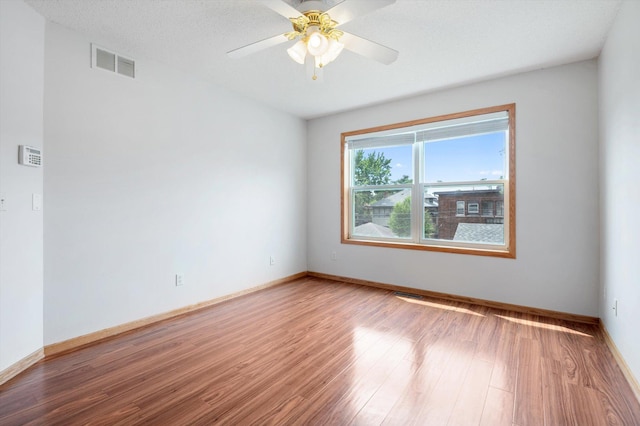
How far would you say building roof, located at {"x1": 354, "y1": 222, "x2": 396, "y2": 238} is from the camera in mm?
4379

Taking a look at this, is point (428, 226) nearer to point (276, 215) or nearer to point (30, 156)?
point (276, 215)

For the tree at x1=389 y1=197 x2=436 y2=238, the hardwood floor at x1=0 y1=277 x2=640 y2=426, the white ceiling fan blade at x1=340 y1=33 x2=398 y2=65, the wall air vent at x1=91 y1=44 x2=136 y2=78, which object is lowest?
the hardwood floor at x1=0 y1=277 x2=640 y2=426

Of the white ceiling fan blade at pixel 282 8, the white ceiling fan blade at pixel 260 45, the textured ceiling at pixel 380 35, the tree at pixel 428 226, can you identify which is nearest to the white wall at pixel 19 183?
the textured ceiling at pixel 380 35

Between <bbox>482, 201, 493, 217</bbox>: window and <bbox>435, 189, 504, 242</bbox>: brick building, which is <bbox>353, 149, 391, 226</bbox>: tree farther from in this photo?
<bbox>482, 201, 493, 217</bbox>: window

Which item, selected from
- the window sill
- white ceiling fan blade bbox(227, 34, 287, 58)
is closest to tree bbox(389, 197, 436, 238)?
the window sill

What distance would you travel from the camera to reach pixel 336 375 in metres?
2.04

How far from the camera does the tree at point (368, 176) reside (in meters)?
4.42

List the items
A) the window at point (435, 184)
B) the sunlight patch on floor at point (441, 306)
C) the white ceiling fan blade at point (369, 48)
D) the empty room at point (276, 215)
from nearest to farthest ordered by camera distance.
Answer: the empty room at point (276, 215)
the white ceiling fan blade at point (369, 48)
the sunlight patch on floor at point (441, 306)
the window at point (435, 184)

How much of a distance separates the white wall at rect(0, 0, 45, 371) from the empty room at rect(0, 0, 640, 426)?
0.01 meters

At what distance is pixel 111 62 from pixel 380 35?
240cm

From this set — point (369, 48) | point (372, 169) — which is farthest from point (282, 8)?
point (372, 169)

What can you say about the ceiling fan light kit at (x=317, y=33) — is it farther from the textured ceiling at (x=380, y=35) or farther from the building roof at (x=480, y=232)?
the building roof at (x=480, y=232)

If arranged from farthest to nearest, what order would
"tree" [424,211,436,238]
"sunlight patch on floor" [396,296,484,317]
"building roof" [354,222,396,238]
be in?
1. "building roof" [354,222,396,238]
2. "tree" [424,211,436,238]
3. "sunlight patch on floor" [396,296,484,317]

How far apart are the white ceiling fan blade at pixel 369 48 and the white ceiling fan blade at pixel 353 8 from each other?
18 centimetres
